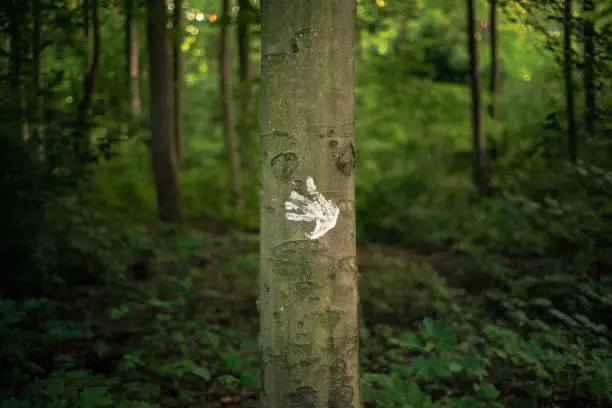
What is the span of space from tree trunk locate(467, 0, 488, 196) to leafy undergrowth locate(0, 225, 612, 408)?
4099 millimetres

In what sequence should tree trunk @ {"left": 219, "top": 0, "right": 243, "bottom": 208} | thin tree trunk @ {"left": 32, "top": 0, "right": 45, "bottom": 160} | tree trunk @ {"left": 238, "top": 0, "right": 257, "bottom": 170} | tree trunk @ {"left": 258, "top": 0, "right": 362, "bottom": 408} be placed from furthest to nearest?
tree trunk @ {"left": 238, "top": 0, "right": 257, "bottom": 170} → tree trunk @ {"left": 219, "top": 0, "right": 243, "bottom": 208} → thin tree trunk @ {"left": 32, "top": 0, "right": 45, "bottom": 160} → tree trunk @ {"left": 258, "top": 0, "right": 362, "bottom": 408}

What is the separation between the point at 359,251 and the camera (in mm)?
9492

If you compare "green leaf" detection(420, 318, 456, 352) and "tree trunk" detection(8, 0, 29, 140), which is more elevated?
"tree trunk" detection(8, 0, 29, 140)

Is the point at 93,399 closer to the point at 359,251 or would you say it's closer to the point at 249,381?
the point at 249,381

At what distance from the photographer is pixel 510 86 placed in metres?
12.9

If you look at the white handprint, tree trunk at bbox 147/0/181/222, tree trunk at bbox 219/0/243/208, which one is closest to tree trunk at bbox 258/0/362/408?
the white handprint

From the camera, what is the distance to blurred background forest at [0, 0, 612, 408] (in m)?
3.51

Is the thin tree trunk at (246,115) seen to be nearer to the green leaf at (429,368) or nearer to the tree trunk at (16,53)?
the tree trunk at (16,53)

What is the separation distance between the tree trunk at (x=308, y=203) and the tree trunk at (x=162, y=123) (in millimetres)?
7855

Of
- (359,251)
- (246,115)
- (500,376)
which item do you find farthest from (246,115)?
(500,376)

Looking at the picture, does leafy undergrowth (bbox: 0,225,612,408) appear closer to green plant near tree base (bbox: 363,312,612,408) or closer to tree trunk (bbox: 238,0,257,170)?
green plant near tree base (bbox: 363,312,612,408)

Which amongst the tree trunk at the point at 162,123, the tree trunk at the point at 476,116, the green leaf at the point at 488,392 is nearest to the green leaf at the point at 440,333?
the green leaf at the point at 488,392

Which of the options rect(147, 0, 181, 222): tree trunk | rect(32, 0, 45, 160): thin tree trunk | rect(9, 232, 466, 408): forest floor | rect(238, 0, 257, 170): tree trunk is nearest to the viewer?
rect(9, 232, 466, 408): forest floor

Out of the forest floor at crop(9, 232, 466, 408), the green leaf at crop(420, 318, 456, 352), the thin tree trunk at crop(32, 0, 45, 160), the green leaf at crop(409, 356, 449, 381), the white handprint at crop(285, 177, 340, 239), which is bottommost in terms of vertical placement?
the forest floor at crop(9, 232, 466, 408)
